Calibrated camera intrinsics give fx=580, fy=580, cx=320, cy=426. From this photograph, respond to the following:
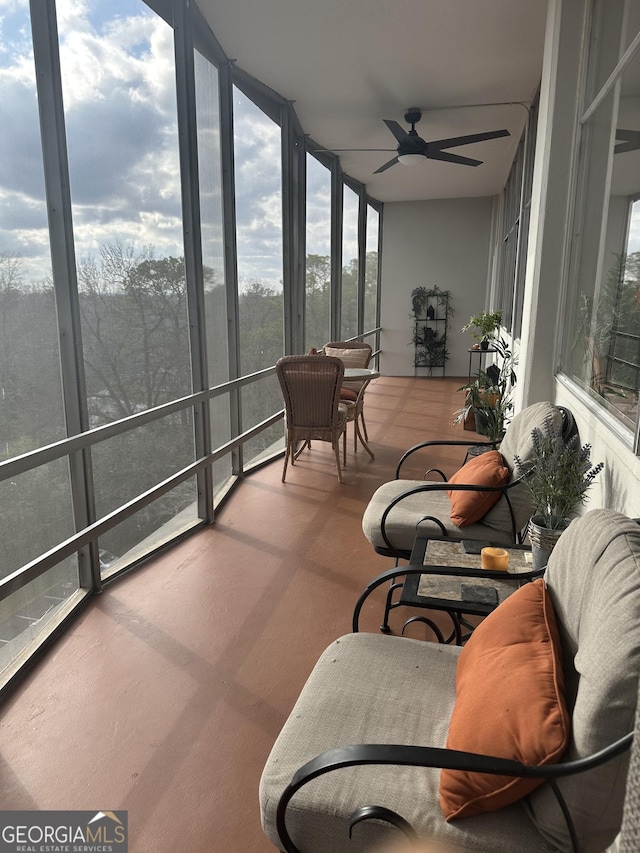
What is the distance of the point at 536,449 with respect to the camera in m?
2.22

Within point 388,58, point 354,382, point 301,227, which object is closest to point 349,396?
point 354,382

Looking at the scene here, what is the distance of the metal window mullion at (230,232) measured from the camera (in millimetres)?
4066

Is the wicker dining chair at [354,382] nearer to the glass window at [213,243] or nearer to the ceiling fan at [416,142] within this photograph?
the glass window at [213,243]

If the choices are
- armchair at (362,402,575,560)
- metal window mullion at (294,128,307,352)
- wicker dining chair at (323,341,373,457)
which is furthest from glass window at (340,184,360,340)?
armchair at (362,402,575,560)

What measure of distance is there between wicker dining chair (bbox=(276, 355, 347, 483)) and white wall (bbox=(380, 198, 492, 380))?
22.0 feet

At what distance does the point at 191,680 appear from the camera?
2.27 metres

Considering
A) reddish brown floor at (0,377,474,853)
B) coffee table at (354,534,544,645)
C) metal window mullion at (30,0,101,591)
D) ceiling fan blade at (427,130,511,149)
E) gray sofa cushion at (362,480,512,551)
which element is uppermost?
ceiling fan blade at (427,130,511,149)

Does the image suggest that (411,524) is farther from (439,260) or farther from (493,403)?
(439,260)

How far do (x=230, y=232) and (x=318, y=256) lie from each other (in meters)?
2.91

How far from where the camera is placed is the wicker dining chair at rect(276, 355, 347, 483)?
4.39 m

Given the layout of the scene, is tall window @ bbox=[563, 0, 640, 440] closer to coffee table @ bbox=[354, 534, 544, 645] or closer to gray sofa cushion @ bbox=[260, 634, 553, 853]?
coffee table @ bbox=[354, 534, 544, 645]

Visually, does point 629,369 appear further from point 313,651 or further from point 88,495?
point 88,495

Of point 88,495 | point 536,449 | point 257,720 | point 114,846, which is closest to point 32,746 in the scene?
point 114,846

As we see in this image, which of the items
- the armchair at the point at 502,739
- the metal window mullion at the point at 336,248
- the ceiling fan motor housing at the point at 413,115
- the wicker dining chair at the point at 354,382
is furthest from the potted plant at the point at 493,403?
the armchair at the point at 502,739
